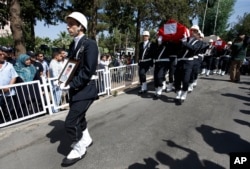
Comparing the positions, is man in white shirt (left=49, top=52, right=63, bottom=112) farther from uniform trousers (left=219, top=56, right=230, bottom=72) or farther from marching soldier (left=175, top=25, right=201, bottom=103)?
uniform trousers (left=219, top=56, right=230, bottom=72)

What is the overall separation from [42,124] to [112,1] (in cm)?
1041

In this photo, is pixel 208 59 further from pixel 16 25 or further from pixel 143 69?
pixel 16 25

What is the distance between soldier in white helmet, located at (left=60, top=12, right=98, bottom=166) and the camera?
11.4 ft

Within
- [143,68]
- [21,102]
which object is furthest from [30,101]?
[143,68]

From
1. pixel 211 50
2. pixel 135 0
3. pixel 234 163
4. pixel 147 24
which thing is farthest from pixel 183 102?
pixel 147 24

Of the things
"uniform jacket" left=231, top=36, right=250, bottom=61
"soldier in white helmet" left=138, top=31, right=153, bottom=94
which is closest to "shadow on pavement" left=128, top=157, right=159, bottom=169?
"soldier in white helmet" left=138, top=31, right=153, bottom=94

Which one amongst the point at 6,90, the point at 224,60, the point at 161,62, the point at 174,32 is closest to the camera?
the point at 6,90

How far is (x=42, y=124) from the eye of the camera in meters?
5.85

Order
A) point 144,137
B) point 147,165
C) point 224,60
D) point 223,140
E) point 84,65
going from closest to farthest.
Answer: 1. point 84,65
2. point 147,165
3. point 223,140
4. point 144,137
5. point 224,60

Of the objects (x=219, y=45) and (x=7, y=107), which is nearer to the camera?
(x=7, y=107)

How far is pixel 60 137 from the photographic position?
16.2 feet

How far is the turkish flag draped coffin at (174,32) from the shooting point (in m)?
6.85

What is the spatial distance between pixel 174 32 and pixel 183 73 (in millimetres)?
1189

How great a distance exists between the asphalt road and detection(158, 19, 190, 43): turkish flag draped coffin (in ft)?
5.97
